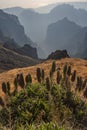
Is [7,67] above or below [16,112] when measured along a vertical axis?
below

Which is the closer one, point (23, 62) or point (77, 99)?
point (77, 99)

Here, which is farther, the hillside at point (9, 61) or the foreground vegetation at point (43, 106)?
the hillside at point (9, 61)

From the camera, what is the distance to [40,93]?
12.4 m

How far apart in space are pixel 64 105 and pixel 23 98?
142 centimetres

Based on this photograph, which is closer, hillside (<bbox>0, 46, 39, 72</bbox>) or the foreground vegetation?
the foreground vegetation

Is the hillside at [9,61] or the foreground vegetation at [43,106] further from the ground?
the foreground vegetation at [43,106]

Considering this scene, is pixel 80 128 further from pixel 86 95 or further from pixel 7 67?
pixel 7 67

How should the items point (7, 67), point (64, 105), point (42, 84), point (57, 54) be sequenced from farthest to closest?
point (7, 67) < point (57, 54) < point (42, 84) < point (64, 105)

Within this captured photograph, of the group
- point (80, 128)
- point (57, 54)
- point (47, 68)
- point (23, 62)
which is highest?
point (80, 128)

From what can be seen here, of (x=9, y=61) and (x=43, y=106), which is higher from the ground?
(x=43, y=106)

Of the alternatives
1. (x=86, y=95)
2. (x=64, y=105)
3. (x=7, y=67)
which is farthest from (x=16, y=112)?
(x=7, y=67)

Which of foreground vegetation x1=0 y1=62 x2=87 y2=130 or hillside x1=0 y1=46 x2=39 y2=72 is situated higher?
foreground vegetation x1=0 y1=62 x2=87 y2=130

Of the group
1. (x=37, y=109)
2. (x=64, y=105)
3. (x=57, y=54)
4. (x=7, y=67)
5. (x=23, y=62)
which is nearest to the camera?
(x=37, y=109)

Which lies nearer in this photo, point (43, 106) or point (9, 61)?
point (43, 106)
